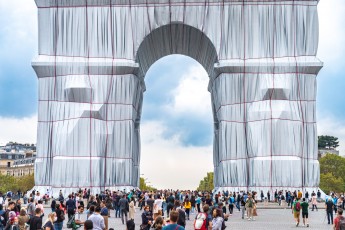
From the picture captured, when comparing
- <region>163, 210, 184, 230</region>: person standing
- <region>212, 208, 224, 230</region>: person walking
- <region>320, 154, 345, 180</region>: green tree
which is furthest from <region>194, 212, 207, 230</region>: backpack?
<region>320, 154, 345, 180</region>: green tree

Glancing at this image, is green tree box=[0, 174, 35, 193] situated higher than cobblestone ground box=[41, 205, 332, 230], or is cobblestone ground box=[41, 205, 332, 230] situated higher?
green tree box=[0, 174, 35, 193]

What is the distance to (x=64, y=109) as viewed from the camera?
52.2 meters

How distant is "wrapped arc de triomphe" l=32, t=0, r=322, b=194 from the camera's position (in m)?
51.2

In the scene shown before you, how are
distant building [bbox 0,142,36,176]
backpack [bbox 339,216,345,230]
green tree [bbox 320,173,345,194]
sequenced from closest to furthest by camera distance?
backpack [bbox 339,216,345,230] → green tree [bbox 320,173,345,194] → distant building [bbox 0,142,36,176]

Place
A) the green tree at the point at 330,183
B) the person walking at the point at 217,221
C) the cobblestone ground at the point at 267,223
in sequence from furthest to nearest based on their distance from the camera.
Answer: the green tree at the point at 330,183
the cobblestone ground at the point at 267,223
the person walking at the point at 217,221

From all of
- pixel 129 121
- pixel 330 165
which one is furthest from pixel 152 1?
pixel 330 165

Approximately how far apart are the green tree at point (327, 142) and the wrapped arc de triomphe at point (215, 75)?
10302cm

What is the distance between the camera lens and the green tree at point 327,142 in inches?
6029

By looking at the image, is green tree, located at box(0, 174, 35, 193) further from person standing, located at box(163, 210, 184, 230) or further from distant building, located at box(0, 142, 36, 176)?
person standing, located at box(163, 210, 184, 230)

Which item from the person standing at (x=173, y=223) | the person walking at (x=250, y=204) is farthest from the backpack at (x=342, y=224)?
the person walking at (x=250, y=204)

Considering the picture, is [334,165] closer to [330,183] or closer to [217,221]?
[330,183]

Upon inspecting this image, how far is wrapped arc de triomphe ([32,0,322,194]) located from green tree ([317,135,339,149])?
4056 inches

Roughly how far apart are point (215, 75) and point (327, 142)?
104949 millimetres

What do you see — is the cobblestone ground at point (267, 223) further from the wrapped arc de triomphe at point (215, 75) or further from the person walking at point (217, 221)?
the wrapped arc de triomphe at point (215, 75)
